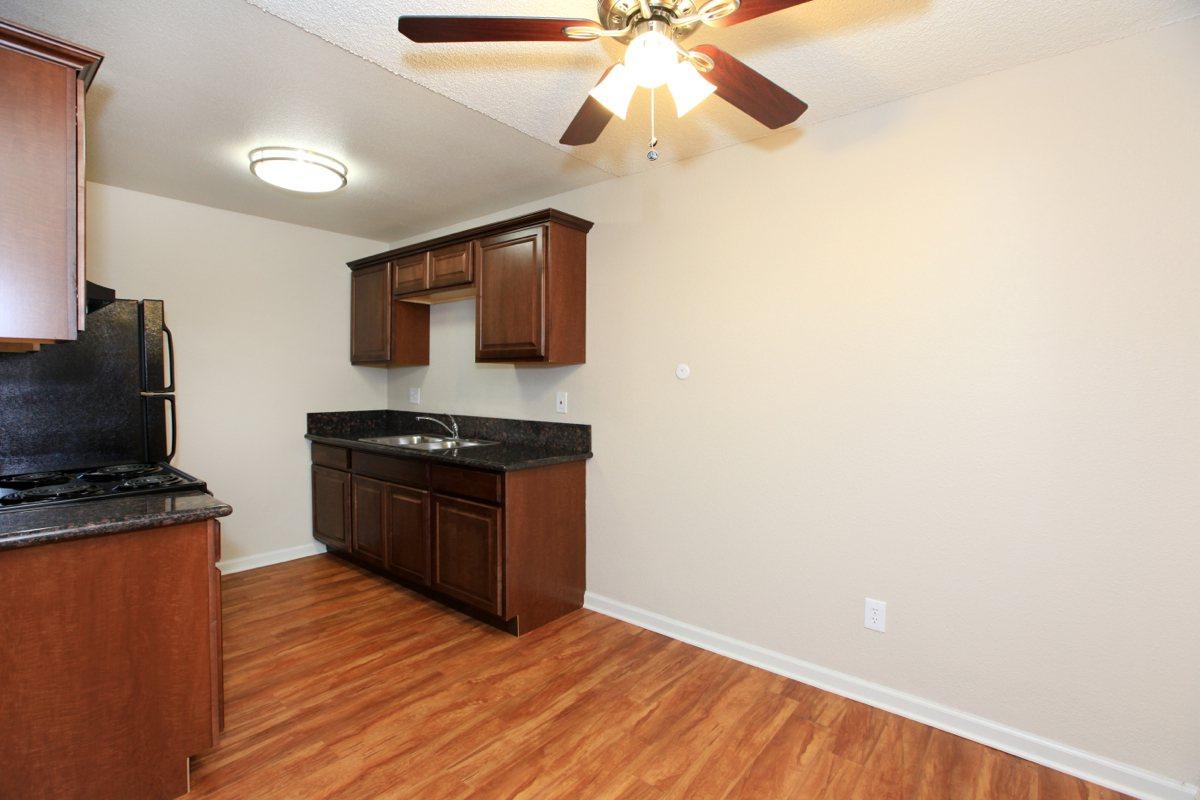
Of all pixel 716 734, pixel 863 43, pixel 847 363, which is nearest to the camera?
pixel 863 43

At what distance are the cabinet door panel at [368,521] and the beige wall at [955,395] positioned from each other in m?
1.56

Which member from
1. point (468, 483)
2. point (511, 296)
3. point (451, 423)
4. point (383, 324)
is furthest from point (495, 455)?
point (383, 324)

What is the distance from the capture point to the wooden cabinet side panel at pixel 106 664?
1434mm

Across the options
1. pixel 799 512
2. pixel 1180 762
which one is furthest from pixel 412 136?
pixel 1180 762

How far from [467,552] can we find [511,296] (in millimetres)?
1372

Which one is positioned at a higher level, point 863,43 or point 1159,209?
point 863,43

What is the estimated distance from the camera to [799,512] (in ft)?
7.91

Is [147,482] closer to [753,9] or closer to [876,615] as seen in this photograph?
[753,9]

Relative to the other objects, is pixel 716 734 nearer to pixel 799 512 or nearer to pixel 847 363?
pixel 799 512

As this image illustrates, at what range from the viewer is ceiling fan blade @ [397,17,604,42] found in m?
1.27

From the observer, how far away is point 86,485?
80.4 inches

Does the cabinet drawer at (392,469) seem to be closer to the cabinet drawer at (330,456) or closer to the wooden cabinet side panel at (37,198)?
the cabinet drawer at (330,456)

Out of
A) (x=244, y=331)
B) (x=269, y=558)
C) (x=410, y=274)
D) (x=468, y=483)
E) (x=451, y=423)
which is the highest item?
(x=410, y=274)

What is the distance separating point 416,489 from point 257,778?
5.03ft
